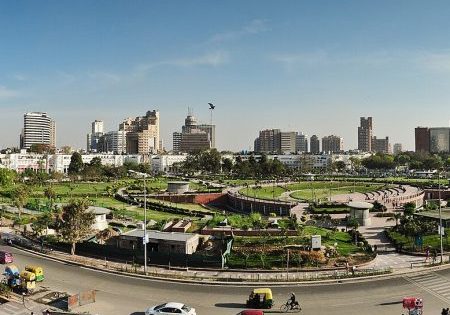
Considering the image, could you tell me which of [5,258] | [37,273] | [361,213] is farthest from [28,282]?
[361,213]

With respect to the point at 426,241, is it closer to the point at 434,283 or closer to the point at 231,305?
the point at 434,283

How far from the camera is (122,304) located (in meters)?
34.5

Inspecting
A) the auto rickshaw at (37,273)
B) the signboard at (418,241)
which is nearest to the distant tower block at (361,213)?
the signboard at (418,241)

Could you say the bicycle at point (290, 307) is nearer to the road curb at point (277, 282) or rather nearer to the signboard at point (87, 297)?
the road curb at point (277, 282)

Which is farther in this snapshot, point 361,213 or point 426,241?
point 361,213

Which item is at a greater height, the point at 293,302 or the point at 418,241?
the point at 418,241

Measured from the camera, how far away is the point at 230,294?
37062 mm

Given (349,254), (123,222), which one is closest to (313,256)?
(349,254)

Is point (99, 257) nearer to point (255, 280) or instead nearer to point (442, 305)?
point (255, 280)

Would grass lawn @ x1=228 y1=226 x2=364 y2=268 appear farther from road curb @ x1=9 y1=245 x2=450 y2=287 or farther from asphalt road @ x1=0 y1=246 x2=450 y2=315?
asphalt road @ x1=0 y1=246 x2=450 y2=315

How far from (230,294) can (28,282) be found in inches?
627

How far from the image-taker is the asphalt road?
3350 cm

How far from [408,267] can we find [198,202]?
68.1 m

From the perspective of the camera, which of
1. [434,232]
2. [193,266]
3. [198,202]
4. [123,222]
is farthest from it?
[198,202]
